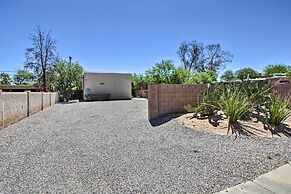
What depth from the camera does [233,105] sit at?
6.42 metres

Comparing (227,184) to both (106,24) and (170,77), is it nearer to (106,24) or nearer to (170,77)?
(106,24)

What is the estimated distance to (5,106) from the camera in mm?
7832

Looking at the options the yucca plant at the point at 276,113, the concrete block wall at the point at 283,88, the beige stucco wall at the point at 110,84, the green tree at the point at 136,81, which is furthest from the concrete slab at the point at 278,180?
the green tree at the point at 136,81

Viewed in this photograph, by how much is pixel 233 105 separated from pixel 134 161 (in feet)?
11.8

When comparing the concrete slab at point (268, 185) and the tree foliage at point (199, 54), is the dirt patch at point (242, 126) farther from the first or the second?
the tree foliage at point (199, 54)

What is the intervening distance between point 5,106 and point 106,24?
865 centimetres

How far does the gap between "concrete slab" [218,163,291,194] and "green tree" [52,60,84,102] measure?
23.8 meters

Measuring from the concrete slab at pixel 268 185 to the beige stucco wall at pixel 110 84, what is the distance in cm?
2371

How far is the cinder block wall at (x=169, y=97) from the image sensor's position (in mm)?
8172

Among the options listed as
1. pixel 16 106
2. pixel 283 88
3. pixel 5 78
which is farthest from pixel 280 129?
pixel 5 78

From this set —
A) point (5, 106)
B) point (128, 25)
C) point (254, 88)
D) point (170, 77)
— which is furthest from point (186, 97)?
point (170, 77)

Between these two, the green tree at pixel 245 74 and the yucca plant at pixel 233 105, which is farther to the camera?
the green tree at pixel 245 74

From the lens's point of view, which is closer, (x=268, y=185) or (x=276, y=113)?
(x=268, y=185)

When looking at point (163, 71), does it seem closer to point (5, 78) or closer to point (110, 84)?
point (110, 84)
